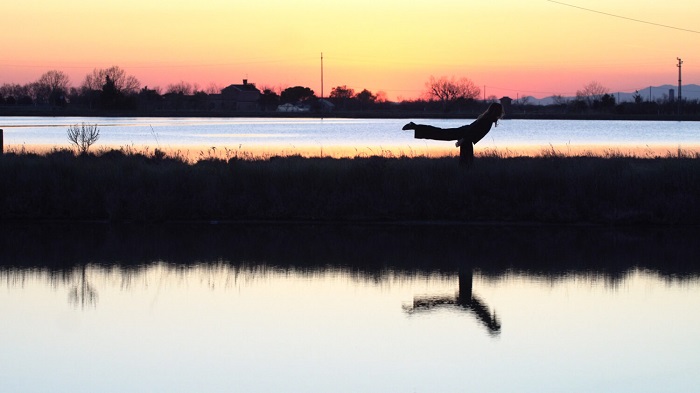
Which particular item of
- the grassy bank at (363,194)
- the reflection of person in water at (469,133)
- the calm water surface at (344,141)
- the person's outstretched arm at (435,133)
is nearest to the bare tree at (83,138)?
the calm water surface at (344,141)

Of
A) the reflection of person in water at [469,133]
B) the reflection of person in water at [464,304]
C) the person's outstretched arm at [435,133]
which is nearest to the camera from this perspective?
the reflection of person in water at [464,304]

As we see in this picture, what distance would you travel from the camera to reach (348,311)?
12492 mm

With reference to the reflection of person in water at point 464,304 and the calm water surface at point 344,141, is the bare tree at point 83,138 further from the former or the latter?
the reflection of person in water at point 464,304

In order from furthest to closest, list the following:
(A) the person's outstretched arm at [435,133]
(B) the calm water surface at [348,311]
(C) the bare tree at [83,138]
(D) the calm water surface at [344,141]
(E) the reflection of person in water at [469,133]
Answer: (D) the calm water surface at [344,141], (C) the bare tree at [83,138], (E) the reflection of person in water at [469,133], (A) the person's outstretched arm at [435,133], (B) the calm water surface at [348,311]

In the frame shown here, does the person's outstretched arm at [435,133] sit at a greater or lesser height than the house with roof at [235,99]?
lesser

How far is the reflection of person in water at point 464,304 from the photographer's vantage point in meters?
12.0

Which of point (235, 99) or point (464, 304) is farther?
point (235, 99)

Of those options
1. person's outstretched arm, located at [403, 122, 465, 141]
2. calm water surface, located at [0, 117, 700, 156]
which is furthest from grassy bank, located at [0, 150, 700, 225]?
calm water surface, located at [0, 117, 700, 156]

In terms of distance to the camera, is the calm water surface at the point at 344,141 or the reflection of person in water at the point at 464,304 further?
the calm water surface at the point at 344,141

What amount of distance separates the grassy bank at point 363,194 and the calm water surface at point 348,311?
1.71m

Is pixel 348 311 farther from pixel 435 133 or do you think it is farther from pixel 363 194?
pixel 435 133

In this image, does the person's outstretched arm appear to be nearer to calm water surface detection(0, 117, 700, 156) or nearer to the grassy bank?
the grassy bank

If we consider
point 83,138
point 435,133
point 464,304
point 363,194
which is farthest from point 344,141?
point 464,304

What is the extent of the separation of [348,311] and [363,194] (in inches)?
360
